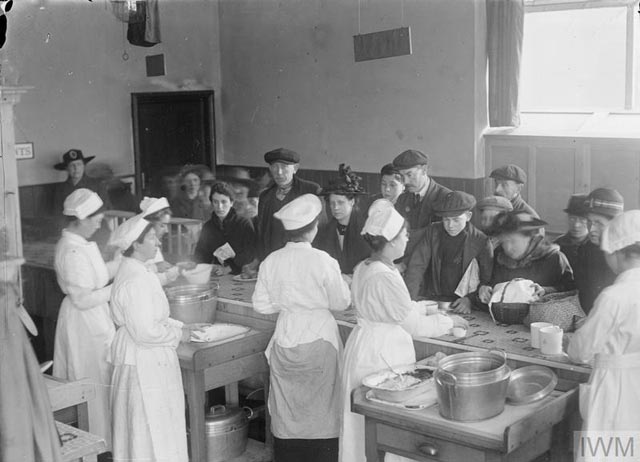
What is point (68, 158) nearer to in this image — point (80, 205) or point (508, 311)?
point (80, 205)

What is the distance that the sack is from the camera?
9.04 ft

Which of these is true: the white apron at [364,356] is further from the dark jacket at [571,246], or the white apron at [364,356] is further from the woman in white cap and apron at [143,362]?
the dark jacket at [571,246]

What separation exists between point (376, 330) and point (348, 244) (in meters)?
0.96

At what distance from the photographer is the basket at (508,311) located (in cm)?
287

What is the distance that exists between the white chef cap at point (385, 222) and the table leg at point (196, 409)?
0.95 m

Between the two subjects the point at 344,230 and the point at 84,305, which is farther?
the point at 344,230

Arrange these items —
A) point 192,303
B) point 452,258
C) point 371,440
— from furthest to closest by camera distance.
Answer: point 192,303
point 452,258
point 371,440

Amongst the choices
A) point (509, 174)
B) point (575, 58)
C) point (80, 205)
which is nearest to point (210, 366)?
point (80, 205)

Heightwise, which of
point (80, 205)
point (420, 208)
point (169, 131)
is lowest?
point (420, 208)

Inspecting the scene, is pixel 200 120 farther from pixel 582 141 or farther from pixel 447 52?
pixel 582 141

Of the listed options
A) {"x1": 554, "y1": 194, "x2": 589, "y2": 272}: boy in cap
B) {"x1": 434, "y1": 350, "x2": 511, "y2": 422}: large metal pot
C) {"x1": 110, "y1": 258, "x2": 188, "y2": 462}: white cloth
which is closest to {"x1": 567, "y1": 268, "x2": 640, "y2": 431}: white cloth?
{"x1": 434, "y1": 350, "x2": 511, "y2": 422}: large metal pot

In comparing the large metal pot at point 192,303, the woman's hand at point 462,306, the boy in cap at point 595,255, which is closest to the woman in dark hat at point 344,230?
the large metal pot at point 192,303

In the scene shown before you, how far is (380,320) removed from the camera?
2.77 meters

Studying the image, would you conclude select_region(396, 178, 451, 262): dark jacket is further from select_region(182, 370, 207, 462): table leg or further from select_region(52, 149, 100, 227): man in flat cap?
select_region(52, 149, 100, 227): man in flat cap
